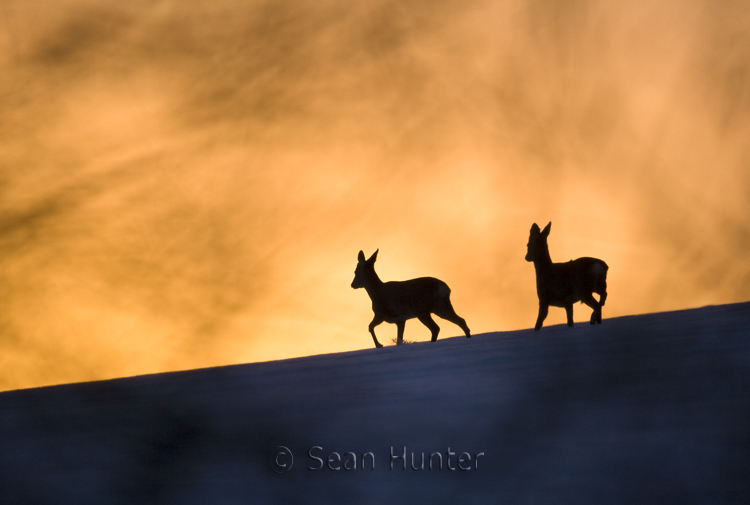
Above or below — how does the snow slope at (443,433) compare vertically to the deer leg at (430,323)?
below

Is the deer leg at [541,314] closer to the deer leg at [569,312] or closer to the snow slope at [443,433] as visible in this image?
the deer leg at [569,312]

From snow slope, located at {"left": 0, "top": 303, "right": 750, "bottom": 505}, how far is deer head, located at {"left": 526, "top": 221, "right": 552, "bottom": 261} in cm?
206

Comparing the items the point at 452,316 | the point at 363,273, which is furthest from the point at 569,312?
the point at 363,273

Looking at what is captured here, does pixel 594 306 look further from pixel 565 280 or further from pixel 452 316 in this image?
pixel 452 316

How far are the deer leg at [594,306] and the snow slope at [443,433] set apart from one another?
1.83 meters

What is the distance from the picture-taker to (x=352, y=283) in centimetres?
1022

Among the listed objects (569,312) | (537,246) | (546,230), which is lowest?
(569,312)

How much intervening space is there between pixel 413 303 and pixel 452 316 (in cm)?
57

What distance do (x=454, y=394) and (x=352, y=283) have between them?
17.6 feet

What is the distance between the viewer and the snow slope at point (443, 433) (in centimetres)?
324

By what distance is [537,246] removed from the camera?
8789 mm

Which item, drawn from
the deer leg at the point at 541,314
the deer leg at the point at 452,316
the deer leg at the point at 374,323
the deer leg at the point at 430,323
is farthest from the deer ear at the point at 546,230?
the deer leg at the point at 374,323

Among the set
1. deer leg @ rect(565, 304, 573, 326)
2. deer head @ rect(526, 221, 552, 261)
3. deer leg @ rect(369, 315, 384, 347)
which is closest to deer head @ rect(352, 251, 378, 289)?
deer leg @ rect(369, 315, 384, 347)

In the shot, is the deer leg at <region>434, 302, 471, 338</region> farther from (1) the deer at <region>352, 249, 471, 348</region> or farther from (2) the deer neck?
(2) the deer neck
